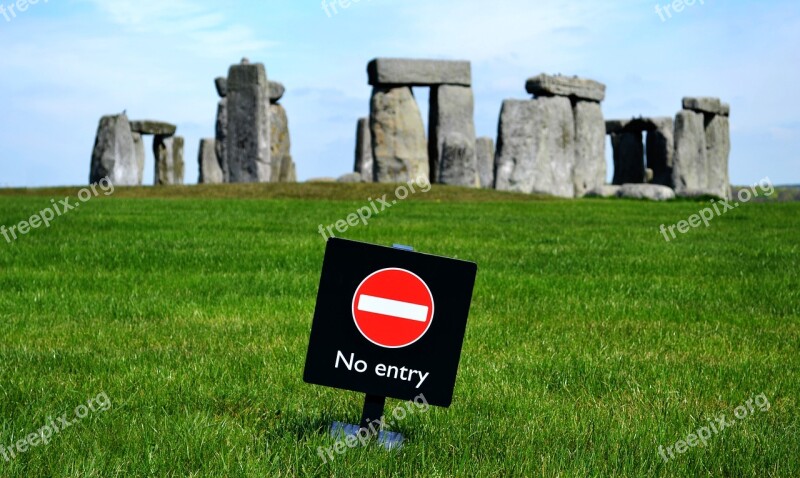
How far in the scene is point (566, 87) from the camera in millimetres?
30062

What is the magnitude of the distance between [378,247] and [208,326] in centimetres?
316

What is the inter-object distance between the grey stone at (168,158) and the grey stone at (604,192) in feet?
53.8

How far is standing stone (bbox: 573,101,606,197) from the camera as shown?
31.0 metres

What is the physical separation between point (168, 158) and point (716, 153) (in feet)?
66.3

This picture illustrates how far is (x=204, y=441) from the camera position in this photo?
12.2 ft

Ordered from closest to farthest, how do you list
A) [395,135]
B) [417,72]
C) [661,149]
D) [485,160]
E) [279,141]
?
[395,135]
[417,72]
[661,149]
[279,141]
[485,160]

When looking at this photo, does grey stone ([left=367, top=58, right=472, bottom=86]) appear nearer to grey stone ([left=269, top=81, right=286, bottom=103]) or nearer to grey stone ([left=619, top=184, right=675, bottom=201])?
grey stone ([left=619, top=184, right=675, bottom=201])

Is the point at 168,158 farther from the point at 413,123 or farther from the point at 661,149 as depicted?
the point at 661,149

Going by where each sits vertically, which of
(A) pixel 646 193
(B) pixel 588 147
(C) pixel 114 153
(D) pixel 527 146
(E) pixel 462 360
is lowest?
(E) pixel 462 360

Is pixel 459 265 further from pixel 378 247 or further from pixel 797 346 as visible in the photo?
pixel 797 346

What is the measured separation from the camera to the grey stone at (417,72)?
89.8ft

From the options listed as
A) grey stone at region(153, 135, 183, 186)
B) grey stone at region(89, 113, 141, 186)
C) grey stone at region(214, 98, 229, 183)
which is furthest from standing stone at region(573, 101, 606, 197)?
grey stone at region(153, 135, 183, 186)

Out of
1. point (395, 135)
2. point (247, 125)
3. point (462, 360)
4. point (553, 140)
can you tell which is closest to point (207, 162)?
point (247, 125)

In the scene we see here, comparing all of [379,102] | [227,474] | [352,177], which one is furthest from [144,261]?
[352,177]
